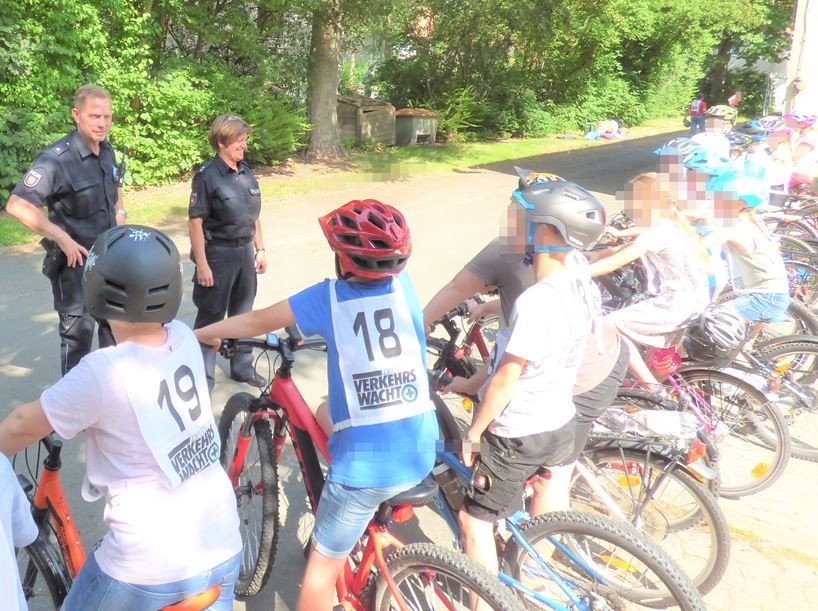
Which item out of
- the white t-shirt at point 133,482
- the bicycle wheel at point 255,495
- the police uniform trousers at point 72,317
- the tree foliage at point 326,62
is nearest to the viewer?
the white t-shirt at point 133,482

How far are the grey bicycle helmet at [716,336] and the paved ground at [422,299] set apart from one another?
0.92 meters

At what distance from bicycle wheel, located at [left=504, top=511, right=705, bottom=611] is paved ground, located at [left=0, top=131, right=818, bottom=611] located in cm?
91

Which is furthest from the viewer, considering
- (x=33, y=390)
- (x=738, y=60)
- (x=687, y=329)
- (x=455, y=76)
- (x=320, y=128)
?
(x=738, y=60)

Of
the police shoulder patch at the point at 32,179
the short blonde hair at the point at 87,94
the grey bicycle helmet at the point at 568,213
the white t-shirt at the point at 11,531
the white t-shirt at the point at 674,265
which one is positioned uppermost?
the short blonde hair at the point at 87,94

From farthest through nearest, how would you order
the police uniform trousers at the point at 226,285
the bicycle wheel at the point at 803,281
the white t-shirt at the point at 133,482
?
the bicycle wheel at the point at 803,281, the police uniform trousers at the point at 226,285, the white t-shirt at the point at 133,482

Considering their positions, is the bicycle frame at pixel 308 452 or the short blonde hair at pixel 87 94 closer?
the bicycle frame at pixel 308 452

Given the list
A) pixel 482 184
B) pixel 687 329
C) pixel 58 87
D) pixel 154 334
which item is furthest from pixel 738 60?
pixel 154 334

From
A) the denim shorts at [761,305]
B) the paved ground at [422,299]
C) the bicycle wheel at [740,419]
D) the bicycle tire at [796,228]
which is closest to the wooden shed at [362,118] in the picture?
the paved ground at [422,299]

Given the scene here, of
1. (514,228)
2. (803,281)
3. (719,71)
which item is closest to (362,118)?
(803,281)

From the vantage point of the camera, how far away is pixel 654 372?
4.14 metres

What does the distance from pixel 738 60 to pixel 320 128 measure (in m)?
26.2

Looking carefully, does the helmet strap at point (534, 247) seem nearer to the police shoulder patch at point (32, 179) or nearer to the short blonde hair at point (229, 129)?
the short blonde hair at point (229, 129)

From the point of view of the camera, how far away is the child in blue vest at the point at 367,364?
2.36m

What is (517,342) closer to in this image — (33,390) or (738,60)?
(33,390)
